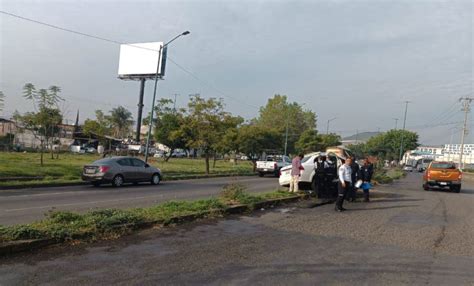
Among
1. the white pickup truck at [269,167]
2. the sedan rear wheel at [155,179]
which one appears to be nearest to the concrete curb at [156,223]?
the sedan rear wheel at [155,179]

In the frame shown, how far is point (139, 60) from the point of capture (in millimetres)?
60438

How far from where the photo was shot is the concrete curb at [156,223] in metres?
6.19

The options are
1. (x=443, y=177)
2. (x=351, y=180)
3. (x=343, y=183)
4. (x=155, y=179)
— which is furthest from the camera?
(x=443, y=177)

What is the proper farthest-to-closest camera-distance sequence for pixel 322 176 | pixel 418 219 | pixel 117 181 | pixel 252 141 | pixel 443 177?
pixel 252 141 → pixel 443 177 → pixel 117 181 → pixel 322 176 → pixel 418 219

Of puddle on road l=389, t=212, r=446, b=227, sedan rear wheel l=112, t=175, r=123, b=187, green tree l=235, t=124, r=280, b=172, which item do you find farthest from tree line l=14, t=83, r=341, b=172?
A: puddle on road l=389, t=212, r=446, b=227

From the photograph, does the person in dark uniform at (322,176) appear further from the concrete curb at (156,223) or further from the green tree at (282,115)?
the green tree at (282,115)

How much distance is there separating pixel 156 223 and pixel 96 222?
134 cm

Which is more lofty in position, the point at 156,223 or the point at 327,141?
the point at 327,141

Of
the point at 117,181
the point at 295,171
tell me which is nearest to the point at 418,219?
the point at 295,171

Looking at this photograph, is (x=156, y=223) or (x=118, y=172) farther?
(x=118, y=172)

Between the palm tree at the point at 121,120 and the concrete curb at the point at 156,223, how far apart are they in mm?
79534

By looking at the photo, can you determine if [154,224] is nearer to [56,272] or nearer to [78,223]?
[78,223]

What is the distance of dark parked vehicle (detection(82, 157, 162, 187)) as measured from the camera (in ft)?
63.1

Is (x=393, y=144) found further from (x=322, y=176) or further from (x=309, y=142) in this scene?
(x=322, y=176)
